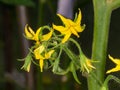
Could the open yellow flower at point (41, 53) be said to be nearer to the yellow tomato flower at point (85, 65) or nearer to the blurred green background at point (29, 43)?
the yellow tomato flower at point (85, 65)

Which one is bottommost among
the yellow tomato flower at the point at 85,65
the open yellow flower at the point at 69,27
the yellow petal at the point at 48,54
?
the yellow tomato flower at the point at 85,65

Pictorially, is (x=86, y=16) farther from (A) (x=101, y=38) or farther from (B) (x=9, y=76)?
(A) (x=101, y=38)

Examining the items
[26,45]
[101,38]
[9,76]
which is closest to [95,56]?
[101,38]

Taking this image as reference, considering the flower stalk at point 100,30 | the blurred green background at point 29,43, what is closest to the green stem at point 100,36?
the flower stalk at point 100,30

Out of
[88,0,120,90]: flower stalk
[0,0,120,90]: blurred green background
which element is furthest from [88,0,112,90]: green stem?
[0,0,120,90]: blurred green background

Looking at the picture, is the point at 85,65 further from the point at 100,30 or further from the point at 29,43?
the point at 29,43
